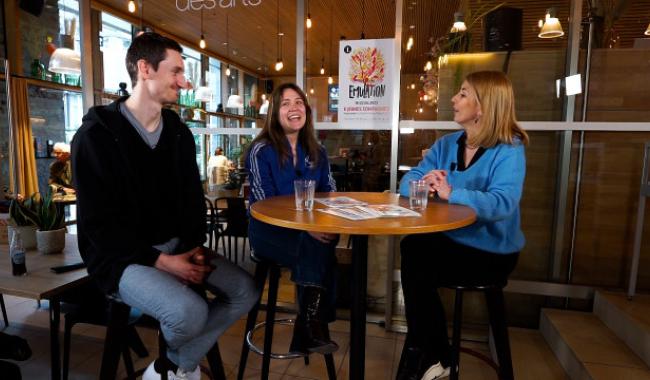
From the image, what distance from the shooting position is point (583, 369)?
1.94 metres

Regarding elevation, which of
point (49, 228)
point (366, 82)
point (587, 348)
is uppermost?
point (366, 82)

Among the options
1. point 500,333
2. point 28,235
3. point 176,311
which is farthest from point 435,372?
point 28,235

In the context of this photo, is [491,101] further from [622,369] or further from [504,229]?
[622,369]

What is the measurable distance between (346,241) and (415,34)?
59.7 inches

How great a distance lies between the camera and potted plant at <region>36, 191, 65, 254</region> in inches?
79.9

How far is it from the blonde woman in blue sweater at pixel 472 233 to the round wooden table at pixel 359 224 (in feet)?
0.46

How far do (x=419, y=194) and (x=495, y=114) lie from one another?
0.52m

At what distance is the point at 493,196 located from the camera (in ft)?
5.05

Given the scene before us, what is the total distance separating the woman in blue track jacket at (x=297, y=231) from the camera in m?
1.62

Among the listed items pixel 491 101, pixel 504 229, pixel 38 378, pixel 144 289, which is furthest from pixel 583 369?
pixel 38 378

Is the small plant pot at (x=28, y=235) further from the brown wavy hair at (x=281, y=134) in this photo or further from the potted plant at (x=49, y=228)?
the brown wavy hair at (x=281, y=134)

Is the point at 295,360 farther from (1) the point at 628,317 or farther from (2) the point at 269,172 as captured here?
(1) the point at 628,317

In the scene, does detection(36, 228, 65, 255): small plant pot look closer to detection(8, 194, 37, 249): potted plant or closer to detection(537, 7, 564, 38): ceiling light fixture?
detection(8, 194, 37, 249): potted plant

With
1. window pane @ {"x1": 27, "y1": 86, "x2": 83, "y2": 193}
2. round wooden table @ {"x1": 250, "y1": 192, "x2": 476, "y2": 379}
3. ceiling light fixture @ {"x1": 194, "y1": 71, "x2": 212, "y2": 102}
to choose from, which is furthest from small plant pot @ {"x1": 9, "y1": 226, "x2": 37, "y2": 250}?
window pane @ {"x1": 27, "y1": 86, "x2": 83, "y2": 193}
